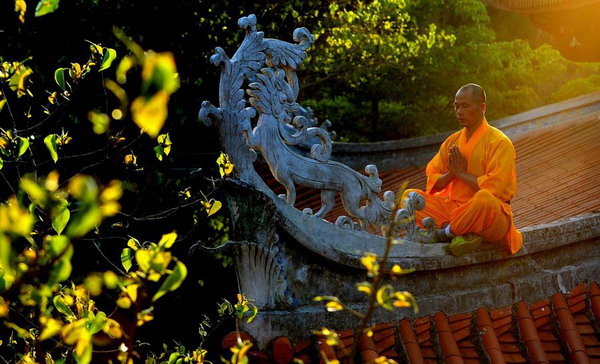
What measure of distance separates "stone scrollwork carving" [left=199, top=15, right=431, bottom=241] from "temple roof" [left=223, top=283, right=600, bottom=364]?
44cm

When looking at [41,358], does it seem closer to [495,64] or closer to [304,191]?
[304,191]

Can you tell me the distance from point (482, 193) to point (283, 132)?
96cm

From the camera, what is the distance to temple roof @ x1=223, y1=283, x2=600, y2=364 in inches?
152

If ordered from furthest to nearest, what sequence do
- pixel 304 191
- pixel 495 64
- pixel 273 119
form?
1. pixel 495 64
2. pixel 304 191
3. pixel 273 119

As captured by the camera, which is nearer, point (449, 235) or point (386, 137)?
point (449, 235)

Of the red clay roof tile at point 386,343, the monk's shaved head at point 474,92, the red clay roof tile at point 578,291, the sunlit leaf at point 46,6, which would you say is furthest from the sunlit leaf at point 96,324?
the red clay roof tile at point 578,291

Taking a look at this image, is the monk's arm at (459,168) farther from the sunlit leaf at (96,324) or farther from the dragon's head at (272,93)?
the sunlit leaf at (96,324)

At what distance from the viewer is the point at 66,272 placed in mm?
1481

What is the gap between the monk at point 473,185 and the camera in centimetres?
428

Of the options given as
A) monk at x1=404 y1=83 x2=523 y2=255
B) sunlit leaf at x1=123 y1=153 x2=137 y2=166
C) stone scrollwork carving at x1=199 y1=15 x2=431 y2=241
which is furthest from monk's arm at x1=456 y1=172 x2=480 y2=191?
sunlit leaf at x1=123 y1=153 x2=137 y2=166

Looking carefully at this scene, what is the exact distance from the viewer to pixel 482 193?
13.9 feet

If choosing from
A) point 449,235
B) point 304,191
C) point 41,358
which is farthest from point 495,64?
point 41,358

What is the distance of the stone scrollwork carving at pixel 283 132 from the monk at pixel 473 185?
20 centimetres

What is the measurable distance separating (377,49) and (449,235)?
37.9 ft
